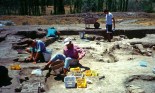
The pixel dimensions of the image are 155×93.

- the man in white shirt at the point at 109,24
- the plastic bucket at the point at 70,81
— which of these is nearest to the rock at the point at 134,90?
the plastic bucket at the point at 70,81

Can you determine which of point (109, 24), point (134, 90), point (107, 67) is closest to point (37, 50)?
point (107, 67)

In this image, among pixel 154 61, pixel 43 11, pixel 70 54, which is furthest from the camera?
pixel 43 11

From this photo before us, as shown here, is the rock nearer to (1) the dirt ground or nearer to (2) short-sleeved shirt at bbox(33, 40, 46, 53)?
(1) the dirt ground

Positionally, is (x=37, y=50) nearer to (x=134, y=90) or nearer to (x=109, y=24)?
(x=134, y=90)

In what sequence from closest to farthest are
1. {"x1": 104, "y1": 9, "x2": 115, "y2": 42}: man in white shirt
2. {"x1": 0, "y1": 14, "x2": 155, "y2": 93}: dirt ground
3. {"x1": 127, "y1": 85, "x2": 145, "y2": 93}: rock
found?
{"x1": 127, "y1": 85, "x2": 145, "y2": 93}: rock, {"x1": 0, "y1": 14, "x2": 155, "y2": 93}: dirt ground, {"x1": 104, "y1": 9, "x2": 115, "y2": 42}: man in white shirt

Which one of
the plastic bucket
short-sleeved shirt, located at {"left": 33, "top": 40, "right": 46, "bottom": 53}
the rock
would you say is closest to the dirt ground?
the rock

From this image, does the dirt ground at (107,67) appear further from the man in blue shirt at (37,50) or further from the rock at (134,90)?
the man in blue shirt at (37,50)

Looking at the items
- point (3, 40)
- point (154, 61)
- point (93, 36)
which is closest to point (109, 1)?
point (93, 36)

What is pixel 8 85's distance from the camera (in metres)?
8.58

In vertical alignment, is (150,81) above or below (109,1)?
below

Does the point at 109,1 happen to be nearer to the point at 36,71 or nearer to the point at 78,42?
the point at 78,42

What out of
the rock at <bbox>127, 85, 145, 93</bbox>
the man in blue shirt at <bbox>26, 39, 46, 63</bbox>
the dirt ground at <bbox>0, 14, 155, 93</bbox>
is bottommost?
the rock at <bbox>127, 85, 145, 93</bbox>

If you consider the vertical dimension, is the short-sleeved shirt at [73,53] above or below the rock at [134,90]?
above

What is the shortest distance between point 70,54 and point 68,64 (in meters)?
0.63
